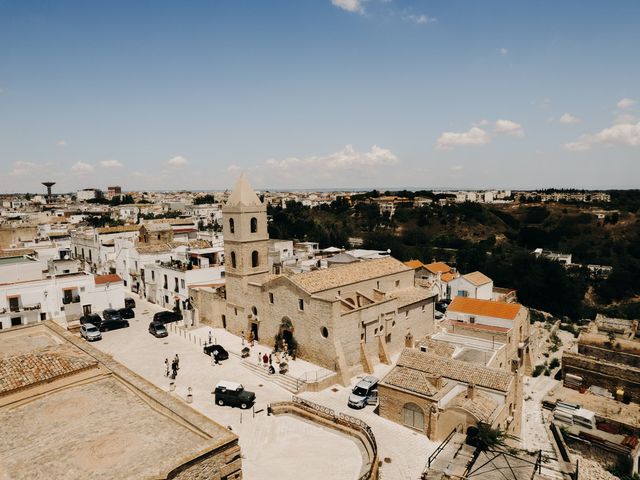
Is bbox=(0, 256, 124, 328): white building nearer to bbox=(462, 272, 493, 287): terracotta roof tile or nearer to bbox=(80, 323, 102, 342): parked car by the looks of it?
bbox=(80, 323, 102, 342): parked car

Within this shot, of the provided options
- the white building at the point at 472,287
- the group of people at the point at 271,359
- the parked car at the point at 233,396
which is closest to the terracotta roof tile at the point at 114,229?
the group of people at the point at 271,359

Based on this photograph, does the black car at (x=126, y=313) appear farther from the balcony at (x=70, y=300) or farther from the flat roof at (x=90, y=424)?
the flat roof at (x=90, y=424)

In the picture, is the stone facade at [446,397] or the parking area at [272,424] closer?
the parking area at [272,424]

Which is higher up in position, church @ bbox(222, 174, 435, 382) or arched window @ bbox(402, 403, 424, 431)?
church @ bbox(222, 174, 435, 382)

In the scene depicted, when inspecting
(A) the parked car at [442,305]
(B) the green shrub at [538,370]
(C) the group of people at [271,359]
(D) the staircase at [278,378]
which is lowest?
(B) the green shrub at [538,370]

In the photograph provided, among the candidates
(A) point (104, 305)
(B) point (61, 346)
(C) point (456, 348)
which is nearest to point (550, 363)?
(C) point (456, 348)

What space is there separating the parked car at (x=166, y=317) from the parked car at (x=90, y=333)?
493cm

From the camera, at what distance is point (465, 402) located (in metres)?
20.1

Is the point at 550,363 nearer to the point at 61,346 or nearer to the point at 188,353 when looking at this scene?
the point at 188,353

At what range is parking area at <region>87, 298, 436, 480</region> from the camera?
57.8 feet

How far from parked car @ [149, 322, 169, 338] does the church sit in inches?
191

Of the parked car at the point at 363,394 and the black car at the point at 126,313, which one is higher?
the black car at the point at 126,313

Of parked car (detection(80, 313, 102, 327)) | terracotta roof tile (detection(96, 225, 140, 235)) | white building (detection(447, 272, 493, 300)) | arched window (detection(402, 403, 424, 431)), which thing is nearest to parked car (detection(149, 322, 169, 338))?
parked car (detection(80, 313, 102, 327))

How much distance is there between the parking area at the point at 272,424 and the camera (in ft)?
57.8
